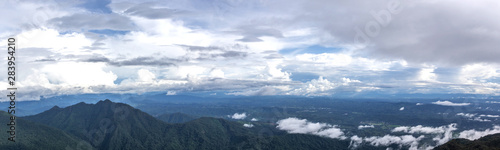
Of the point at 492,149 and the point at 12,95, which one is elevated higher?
the point at 12,95

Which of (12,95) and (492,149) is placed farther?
(492,149)
